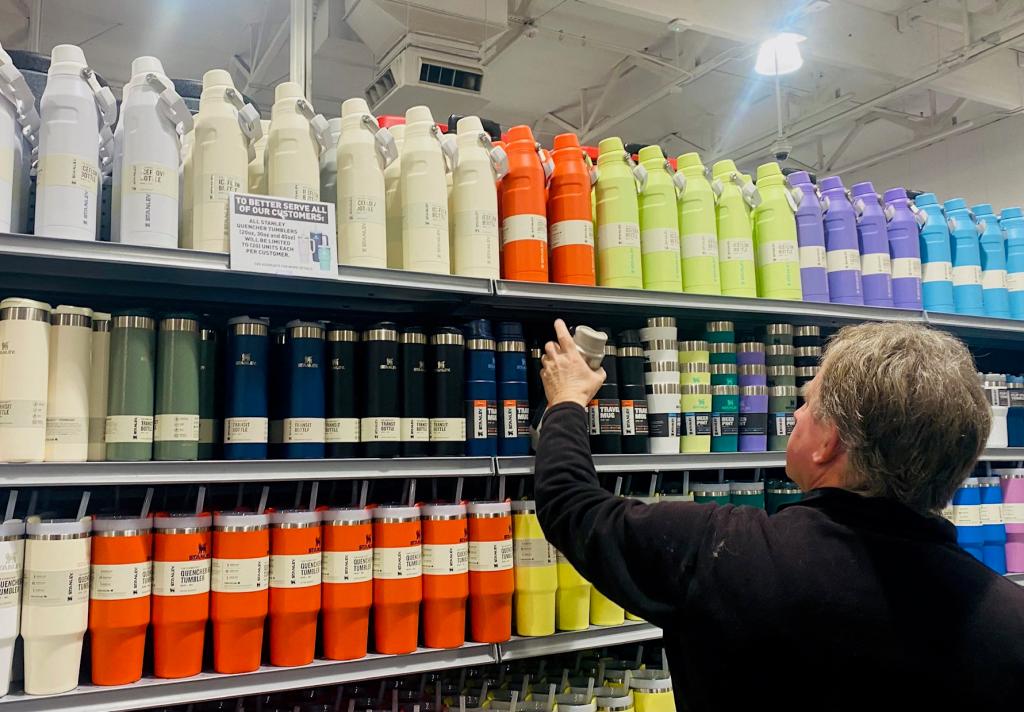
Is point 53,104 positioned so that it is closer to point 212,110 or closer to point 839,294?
point 212,110

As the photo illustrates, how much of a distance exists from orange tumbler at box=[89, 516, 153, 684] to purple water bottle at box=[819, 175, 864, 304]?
6.83ft

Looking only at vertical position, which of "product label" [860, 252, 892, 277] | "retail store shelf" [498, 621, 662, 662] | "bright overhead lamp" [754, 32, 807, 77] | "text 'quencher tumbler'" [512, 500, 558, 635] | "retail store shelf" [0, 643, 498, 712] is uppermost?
"bright overhead lamp" [754, 32, 807, 77]

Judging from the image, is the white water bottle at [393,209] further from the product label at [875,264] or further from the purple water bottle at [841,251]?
Answer: the product label at [875,264]

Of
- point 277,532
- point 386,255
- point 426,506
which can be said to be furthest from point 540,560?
point 386,255

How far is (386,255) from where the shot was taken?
190cm

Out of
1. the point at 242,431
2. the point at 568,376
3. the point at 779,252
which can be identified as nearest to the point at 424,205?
the point at 568,376

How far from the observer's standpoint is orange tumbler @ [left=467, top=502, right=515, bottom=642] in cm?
188

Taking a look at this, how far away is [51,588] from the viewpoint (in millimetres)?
1478

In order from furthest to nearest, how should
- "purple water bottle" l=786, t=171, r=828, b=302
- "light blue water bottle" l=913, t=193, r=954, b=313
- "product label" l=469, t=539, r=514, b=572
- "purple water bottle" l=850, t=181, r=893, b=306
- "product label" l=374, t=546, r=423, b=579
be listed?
"light blue water bottle" l=913, t=193, r=954, b=313
"purple water bottle" l=850, t=181, r=893, b=306
"purple water bottle" l=786, t=171, r=828, b=302
"product label" l=469, t=539, r=514, b=572
"product label" l=374, t=546, r=423, b=579

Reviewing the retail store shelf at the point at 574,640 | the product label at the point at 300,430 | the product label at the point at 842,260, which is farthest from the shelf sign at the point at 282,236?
the product label at the point at 842,260

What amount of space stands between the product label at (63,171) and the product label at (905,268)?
2363 mm

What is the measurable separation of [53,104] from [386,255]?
0.74m

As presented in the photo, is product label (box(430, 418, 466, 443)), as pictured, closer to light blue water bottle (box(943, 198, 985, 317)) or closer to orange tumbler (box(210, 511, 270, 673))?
orange tumbler (box(210, 511, 270, 673))

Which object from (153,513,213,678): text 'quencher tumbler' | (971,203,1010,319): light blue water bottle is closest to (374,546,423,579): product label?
(153,513,213,678): text 'quencher tumbler'
